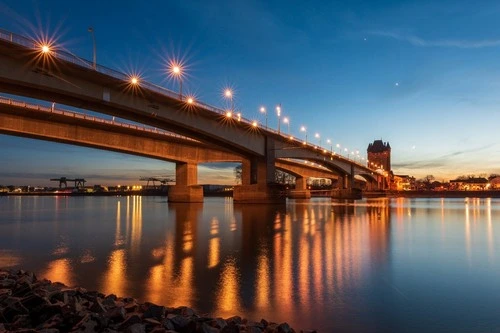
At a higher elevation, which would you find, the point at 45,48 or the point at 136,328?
the point at 45,48

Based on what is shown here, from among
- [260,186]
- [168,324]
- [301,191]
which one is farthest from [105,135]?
[301,191]

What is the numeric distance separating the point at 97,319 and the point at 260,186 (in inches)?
2635

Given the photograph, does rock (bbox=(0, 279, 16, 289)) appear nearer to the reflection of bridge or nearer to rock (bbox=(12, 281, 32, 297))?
rock (bbox=(12, 281, 32, 297))

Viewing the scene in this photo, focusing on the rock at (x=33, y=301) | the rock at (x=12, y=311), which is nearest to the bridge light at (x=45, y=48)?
the rock at (x=33, y=301)

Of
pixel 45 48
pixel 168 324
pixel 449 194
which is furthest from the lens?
pixel 449 194

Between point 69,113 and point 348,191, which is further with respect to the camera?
point 348,191

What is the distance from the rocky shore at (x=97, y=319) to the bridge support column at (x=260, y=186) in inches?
2542

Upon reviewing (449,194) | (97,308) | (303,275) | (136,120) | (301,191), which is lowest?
(303,275)

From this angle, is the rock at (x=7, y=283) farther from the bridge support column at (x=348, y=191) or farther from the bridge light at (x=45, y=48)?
the bridge support column at (x=348, y=191)

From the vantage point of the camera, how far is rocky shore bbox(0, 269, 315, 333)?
6.97 m

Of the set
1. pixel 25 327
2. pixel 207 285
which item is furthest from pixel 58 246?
pixel 25 327

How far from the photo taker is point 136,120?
162 feet

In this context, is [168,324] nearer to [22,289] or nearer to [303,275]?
[22,289]

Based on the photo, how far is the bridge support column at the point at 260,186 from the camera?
73250mm
